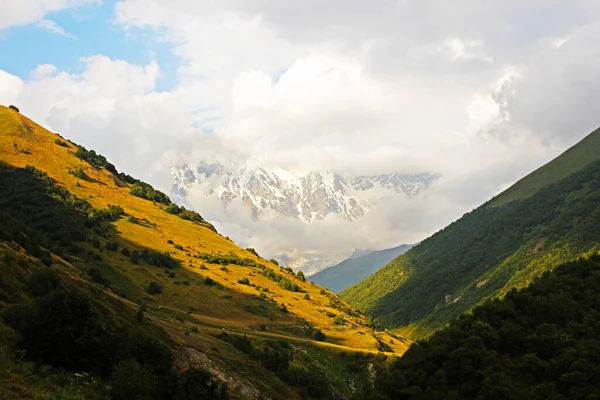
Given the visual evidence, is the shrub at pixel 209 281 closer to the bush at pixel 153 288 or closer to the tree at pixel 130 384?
the bush at pixel 153 288

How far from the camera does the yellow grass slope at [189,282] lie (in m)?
115

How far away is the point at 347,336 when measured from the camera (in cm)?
14112

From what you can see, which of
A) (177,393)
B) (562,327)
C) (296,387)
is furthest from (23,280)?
(562,327)

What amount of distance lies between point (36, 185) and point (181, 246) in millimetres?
46638

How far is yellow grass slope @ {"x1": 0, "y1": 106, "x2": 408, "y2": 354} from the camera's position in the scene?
11469 cm

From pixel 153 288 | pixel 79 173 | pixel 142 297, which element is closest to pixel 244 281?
pixel 153 288

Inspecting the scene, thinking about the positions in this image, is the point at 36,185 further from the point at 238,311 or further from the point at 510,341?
the point at 510,341

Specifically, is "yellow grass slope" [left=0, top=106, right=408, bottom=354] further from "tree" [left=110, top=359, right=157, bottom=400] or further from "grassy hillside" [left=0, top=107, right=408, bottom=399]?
"tree" [left=110, top=359, right=157, bottom=400]

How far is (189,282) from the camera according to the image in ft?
447

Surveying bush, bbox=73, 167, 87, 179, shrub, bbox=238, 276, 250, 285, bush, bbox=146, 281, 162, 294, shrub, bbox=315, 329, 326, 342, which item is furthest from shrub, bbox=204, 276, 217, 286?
bush, bbox=73, 167, 87, 179

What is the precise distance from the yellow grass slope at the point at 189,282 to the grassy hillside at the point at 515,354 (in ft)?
102

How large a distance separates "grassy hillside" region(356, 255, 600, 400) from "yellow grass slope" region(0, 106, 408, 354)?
3123 cm

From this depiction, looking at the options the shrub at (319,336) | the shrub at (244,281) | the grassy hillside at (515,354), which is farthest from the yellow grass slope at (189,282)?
the grassy hillside at (515,354)

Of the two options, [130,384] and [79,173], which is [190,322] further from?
[79,173]
